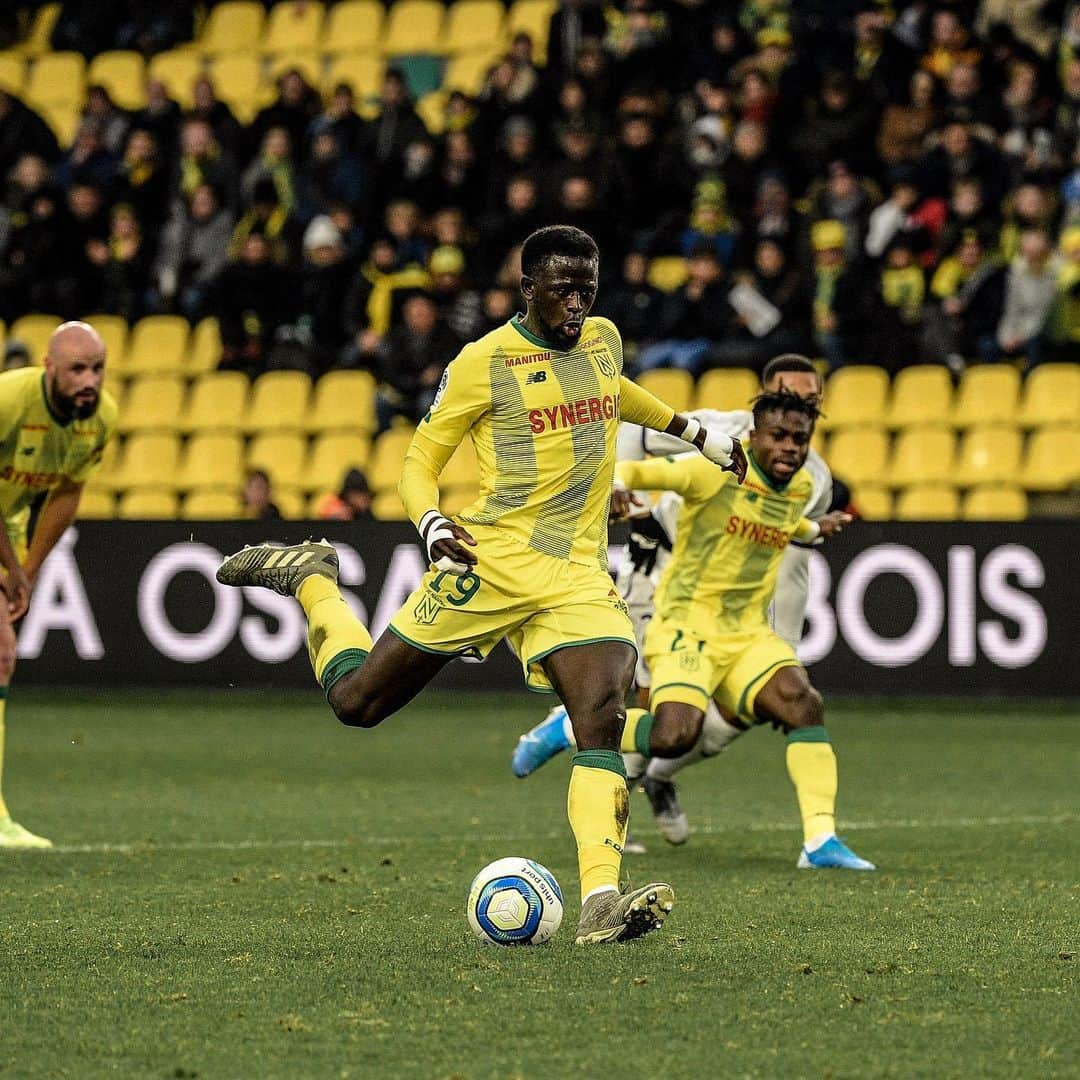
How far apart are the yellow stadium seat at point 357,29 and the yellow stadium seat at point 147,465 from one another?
5.03 metres

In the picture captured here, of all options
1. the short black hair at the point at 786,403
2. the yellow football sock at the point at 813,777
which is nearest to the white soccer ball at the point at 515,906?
the yellow football sock at the point at 813,777

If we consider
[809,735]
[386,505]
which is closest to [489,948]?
[809,735]

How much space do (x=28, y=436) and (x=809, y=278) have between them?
8390 millimetres

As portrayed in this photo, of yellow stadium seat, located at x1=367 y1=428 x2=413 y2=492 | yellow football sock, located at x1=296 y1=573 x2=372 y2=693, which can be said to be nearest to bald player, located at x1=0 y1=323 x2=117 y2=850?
yellow football sock, located at x1=296 y1=573 x2=372 y2=693

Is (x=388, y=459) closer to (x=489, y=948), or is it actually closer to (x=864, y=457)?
(x=864, y=457)

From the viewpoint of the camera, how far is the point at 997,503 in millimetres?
15109

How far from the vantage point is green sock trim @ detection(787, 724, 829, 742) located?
26.3ft

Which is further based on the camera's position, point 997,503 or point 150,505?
point 150,505

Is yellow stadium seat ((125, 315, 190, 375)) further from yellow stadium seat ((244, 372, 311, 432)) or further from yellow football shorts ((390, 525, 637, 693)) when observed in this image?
yellow football shorts ((390, 525, 637, 693))

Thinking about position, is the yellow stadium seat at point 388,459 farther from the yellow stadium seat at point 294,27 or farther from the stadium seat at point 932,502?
the yellow stadium seat at point 294,27

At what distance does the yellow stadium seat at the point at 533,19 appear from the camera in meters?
19.6

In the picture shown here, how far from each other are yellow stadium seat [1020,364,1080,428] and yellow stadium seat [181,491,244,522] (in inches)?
236

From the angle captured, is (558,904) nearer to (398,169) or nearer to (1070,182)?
(1070,182)

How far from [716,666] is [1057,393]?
7.65m
